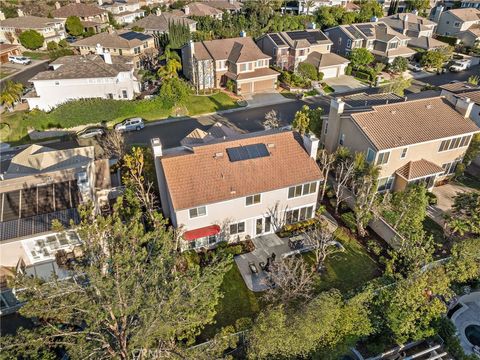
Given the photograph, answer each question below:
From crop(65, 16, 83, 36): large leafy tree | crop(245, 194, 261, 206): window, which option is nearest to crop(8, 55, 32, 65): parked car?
crop(65, 16, 83, 36): large leafy tree

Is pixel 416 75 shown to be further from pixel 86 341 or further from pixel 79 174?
pixel 86 341

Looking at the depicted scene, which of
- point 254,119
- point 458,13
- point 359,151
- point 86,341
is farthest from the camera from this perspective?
point 458,13

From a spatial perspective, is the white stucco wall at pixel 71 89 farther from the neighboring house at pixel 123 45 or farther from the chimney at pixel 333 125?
the chimney at pixel 333 125

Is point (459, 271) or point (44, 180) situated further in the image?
point (44, 180)

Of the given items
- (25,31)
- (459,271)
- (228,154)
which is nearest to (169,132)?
(228,154)

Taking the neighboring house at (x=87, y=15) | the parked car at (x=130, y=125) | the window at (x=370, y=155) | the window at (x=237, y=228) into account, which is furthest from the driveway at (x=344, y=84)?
the neighboring house at (x=87, y=15)

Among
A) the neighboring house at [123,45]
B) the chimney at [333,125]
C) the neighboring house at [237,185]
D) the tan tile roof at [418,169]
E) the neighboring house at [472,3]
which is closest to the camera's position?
the neighboring house at [237,185]
